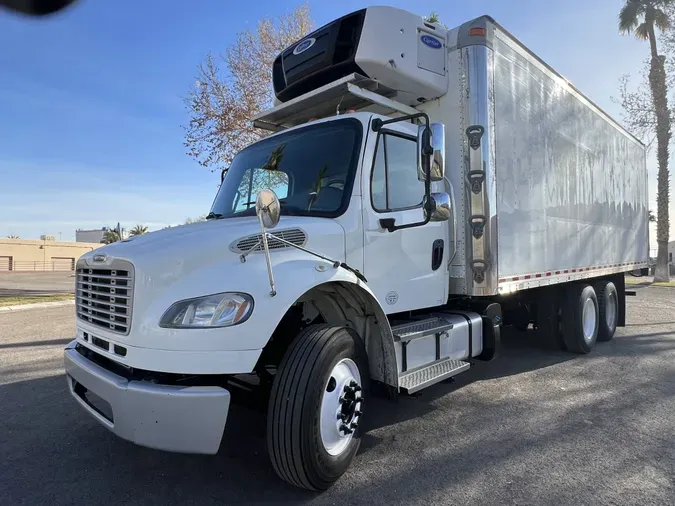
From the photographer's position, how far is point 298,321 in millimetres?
3521

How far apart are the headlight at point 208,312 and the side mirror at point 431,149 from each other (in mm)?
1688

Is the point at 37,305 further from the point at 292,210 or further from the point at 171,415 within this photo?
the point at 171,415

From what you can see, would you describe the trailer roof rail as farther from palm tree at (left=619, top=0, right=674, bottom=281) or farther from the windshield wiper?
palm tree at (left=619, top=0, right=674, bottom=281)

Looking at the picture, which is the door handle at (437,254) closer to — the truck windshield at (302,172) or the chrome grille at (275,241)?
the truck windshield at (302,172)

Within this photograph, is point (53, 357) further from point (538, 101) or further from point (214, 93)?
point (214, 93)

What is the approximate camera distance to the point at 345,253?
349cm

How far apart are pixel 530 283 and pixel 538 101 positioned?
2.24 meters

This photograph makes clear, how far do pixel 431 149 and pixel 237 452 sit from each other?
8.98ft

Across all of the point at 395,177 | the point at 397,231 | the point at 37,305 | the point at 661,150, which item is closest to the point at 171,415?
the point at 397,231

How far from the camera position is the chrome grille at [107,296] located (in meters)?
2.81

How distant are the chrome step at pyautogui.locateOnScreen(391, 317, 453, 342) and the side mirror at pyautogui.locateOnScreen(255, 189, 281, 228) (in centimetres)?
153

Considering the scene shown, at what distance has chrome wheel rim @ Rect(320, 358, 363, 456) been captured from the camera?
303 centimetres

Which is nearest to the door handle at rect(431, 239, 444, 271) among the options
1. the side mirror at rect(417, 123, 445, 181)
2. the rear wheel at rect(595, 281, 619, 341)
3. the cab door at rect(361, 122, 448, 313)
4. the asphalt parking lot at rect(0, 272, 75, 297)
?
the cab door at rect(361, 122, 448, 313)

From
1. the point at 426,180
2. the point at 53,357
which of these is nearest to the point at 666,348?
the point at 426,180
